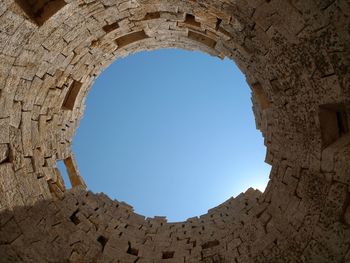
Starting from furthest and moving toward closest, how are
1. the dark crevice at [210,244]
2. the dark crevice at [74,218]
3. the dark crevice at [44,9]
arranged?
the dark crevice at [210,244], the dark crevice at [74,218], the dark crevice at [44,9]

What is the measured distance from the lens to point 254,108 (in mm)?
7012

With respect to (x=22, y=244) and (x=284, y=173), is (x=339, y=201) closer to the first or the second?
(x=284, y=173)

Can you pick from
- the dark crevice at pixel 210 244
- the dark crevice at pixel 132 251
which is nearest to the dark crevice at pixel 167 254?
the dark crevice at pixel 132 251

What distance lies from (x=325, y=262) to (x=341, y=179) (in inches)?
57.0

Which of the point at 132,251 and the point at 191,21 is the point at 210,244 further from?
the point at 191,21

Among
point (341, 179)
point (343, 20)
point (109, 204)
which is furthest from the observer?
point (109, 204)

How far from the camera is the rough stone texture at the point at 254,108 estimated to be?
423cm

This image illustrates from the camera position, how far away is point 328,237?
15.2ft

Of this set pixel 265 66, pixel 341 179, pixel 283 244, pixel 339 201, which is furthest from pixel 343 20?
pixel 283 244

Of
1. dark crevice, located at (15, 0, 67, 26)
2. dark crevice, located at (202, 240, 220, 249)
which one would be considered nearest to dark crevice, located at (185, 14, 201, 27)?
dark crevice, located at (15, 0, 67, 26)

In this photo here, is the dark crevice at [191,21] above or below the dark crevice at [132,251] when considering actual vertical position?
above

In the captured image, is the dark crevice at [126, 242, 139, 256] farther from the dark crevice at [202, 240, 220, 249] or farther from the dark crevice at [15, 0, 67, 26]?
the dark crevice at [15, 0, 67, 26]

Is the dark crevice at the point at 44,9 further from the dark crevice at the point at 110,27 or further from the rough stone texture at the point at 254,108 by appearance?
the dark crevice at the point at 110,27

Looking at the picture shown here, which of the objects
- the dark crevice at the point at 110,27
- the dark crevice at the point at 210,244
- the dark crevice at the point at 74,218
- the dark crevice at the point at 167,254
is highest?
the dark crevice at the point at 110,27
